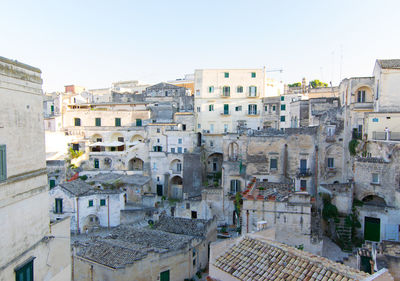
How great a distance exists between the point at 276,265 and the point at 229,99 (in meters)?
33.0

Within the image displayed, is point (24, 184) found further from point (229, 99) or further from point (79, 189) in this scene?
point (229, 99)

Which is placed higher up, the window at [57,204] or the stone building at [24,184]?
the stone building at [24,184]

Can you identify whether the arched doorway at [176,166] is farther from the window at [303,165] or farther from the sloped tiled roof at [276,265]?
the sloped tiled roof at [276,265]

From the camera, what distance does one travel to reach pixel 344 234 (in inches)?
895

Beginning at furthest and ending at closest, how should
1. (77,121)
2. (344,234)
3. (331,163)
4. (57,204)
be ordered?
(77,121) < (331,163) < (57,204) < (344,234)

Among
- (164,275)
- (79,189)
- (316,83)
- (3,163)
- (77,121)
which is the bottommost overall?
(164,275)

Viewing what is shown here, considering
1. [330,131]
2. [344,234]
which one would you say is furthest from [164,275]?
[330,131]

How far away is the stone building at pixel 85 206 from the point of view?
1033 inches

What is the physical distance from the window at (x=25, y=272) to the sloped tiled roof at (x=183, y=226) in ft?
49.9

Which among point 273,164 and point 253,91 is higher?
point 253,91

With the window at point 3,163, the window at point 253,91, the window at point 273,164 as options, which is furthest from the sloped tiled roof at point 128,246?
the window at point 253,91

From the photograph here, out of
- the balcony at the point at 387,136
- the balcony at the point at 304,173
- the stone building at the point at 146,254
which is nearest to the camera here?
the stone building at the point at 146,254

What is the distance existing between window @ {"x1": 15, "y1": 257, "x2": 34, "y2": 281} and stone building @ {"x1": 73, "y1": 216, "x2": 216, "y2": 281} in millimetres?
9174

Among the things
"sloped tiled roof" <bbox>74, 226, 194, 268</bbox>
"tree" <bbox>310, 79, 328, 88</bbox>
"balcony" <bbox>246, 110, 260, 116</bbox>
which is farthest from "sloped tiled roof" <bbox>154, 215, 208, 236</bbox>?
"tree" <bbox>310, 79, 328, 88</bbox>
